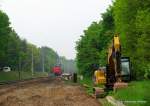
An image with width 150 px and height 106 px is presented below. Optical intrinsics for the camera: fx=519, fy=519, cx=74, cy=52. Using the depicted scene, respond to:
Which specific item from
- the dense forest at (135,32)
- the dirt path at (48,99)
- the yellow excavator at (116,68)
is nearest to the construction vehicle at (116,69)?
the yellow excavator at (116,68)

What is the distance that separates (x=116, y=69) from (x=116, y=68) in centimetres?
7

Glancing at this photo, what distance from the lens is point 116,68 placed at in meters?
34.1

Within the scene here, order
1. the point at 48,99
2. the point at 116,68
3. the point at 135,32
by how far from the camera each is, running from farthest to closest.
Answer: the point at 135,32 < the point at 116,68 < the point at 48,99

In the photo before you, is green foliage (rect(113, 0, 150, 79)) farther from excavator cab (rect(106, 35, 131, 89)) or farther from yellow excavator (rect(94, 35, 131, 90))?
excavator cab (rect(106, 35, 131, 89))

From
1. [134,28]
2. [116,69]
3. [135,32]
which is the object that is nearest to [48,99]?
[116,69]

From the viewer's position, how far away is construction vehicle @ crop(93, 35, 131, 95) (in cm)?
3358

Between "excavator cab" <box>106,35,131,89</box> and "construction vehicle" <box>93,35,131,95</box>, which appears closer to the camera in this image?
"construction vehicle" <box>93,35,131,95</box>

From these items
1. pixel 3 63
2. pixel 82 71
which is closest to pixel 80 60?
pixel 82 71

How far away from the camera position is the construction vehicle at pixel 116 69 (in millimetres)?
33584

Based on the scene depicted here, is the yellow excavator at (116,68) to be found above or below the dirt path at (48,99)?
above

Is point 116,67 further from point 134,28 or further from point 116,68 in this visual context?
point 134,28

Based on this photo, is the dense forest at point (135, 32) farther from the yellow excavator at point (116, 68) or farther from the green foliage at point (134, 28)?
the yellow excavator at point (116, 68)

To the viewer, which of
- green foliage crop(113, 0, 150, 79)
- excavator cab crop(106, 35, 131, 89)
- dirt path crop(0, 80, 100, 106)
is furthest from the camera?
green foliage crop(113, 0, 150, 79)

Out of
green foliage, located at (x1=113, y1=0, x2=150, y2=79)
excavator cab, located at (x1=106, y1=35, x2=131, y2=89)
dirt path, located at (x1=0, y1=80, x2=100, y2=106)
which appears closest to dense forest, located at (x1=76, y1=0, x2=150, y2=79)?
green foliage, located at (x1=113, y1=0, x2=150, y2=79)
